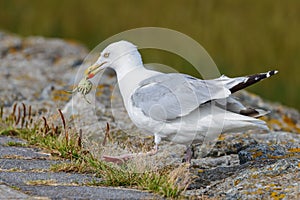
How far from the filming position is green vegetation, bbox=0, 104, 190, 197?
5414mm

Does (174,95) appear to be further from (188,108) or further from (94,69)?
(94,69)

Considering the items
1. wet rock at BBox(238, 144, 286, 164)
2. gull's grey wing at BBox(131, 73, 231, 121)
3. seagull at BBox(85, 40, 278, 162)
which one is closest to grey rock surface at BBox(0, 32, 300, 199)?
wet rock at BBox(238, 144, 286, 164)

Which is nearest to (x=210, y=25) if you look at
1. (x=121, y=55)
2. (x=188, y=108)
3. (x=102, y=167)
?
(x=121, y=55)

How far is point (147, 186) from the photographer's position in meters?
5.46

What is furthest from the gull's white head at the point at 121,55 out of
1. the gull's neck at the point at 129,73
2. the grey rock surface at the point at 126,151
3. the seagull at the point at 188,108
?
the grey rock surface at the point at 126,151

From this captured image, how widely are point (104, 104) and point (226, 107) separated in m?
3.47

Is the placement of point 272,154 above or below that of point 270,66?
below

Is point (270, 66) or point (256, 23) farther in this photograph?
point (256, 23)

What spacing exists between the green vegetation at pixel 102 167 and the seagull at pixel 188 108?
225mm

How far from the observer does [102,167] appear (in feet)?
19.5

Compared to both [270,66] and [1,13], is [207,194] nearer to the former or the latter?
[270,66]

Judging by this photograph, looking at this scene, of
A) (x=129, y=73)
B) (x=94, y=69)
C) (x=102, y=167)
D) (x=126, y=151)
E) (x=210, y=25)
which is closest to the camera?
(x=102, y=167)

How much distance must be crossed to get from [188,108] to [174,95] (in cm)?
21

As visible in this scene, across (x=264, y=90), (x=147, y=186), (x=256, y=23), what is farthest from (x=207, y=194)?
(x=256, y=23)
